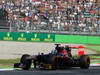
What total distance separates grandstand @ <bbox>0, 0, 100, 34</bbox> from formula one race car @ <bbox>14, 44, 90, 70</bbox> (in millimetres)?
17375

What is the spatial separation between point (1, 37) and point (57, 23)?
5639mm

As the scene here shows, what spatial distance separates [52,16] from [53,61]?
20707 millimetres

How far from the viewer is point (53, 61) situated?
13.8m

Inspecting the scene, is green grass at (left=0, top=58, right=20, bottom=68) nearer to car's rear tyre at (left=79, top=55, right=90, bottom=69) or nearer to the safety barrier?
car's rear tyre at (left=79, top=55, right=90, bottom=69)

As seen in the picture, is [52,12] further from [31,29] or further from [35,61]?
[35,61]

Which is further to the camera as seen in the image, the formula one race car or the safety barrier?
the safety barrier

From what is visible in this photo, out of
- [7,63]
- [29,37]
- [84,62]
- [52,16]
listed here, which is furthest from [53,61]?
[52,16]

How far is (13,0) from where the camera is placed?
36.5 m

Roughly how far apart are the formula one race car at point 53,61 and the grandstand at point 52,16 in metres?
17.4

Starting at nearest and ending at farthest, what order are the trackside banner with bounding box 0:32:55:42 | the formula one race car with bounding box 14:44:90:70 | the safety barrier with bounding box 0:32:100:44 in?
1. the formula one race car with bounding box 14:44:90:70
2. the safety barrier with bounding box 0:32:100:44
3. the trackside banner with bounding box 0:32:55:42

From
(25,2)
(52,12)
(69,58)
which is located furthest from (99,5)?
(69,58)

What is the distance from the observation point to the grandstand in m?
32.4

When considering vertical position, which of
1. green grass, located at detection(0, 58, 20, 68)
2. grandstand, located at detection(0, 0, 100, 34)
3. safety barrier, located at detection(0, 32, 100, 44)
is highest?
grandstand, located at detection(0, 0, 100, 34)

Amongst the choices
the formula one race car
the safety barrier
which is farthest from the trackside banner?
the formula one race car
